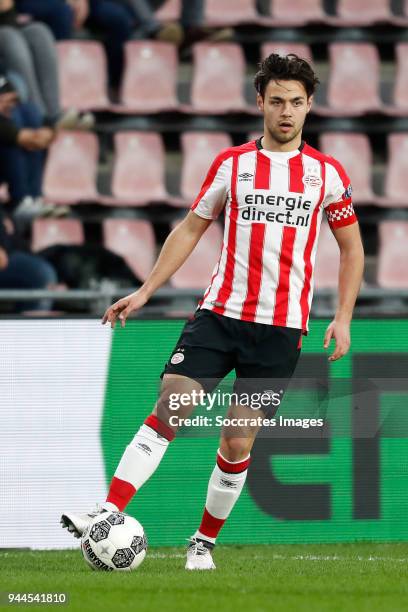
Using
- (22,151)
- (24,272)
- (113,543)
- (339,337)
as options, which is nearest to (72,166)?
(22,151)

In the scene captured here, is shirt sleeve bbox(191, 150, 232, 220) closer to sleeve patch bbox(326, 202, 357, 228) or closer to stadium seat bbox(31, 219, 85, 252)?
sleeve patch bbox(326, 202, 357, 228)

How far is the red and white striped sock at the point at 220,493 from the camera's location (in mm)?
4684

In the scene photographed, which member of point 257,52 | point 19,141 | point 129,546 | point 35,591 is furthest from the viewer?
point 257,52

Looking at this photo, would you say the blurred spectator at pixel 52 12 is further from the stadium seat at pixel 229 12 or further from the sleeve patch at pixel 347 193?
the sleeve patch at pixel 347 193

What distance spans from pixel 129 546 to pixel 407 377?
193 centimetres

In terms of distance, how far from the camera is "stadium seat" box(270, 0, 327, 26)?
10.9m

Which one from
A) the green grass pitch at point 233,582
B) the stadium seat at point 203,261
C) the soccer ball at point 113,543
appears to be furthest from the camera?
the stadium seat at point 203,261

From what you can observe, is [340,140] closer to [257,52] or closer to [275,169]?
[257,52]

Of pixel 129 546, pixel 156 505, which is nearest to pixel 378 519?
pixel 156 505

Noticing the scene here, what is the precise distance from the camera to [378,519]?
5883 millimetres

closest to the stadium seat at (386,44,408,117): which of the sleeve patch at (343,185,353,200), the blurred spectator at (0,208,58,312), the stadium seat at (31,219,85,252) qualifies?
the stadium seat at (31,219,85,252)

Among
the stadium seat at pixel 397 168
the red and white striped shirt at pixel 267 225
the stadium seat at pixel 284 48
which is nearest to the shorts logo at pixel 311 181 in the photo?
the red and white striped shirt at pixel 267 225

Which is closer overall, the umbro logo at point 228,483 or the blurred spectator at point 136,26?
the umbro logo at point 228,483

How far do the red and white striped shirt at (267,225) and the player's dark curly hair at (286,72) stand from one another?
23cm
